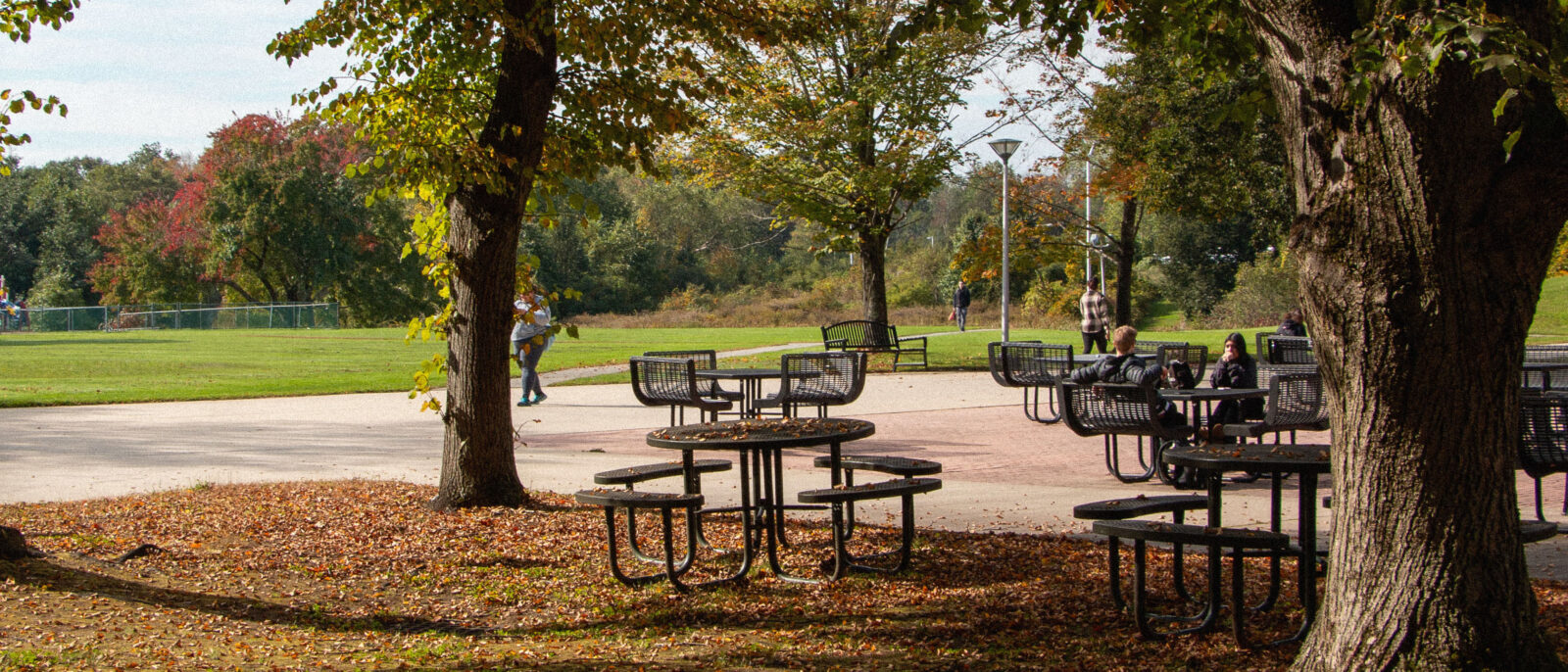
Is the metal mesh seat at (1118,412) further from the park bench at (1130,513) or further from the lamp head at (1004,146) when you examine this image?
the lamp head at (1004,146)

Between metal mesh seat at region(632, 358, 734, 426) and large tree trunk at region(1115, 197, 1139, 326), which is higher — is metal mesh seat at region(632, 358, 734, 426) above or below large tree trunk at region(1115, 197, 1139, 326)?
below

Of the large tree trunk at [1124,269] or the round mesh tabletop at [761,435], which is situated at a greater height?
the large tree trunk at [1124,269]

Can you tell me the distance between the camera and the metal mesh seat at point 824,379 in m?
11.5

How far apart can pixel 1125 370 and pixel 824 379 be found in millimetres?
3188

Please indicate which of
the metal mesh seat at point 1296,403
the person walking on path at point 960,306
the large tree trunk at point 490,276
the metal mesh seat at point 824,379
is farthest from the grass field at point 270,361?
the metal mesh seat at point 1296,403

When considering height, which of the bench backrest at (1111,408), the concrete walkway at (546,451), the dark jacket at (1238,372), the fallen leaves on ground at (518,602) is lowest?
the fallen leaves on ground at (518,602)

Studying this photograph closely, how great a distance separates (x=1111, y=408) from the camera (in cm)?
890

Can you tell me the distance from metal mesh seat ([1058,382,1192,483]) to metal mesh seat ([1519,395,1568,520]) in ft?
7.55

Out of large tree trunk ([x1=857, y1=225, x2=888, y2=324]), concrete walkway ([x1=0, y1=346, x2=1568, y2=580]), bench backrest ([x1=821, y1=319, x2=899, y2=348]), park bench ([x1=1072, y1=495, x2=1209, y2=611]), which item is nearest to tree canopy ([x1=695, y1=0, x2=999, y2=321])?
large tree trunk ([x1=857, y1=225, x2=888, y2=324])

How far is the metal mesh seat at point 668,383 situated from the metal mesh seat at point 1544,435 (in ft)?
21.3

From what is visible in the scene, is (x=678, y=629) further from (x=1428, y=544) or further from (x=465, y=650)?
(x=1428, y=544)

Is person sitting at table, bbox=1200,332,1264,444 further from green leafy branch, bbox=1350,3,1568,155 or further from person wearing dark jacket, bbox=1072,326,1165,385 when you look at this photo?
green leafy branch, bbox=1350,3,1568,155

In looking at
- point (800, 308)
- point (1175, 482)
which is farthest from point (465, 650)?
point (800, 308)

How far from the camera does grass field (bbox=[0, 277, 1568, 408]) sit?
1873cm
